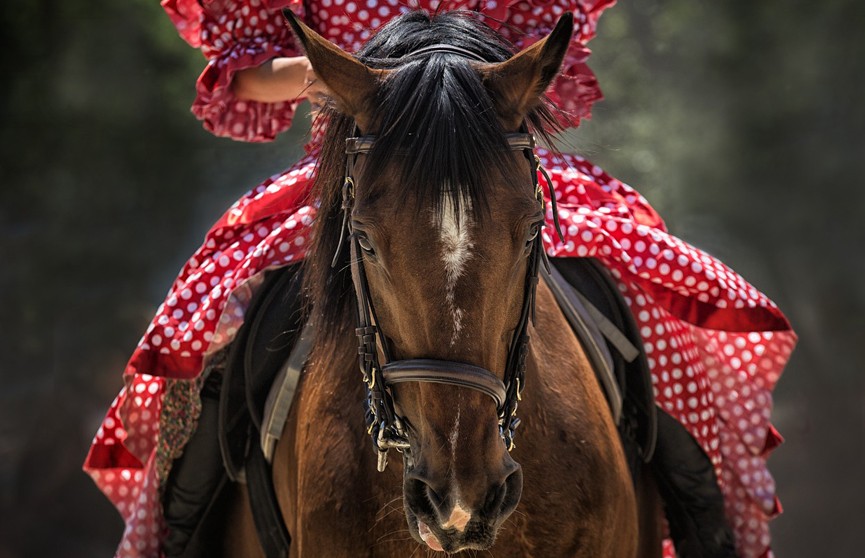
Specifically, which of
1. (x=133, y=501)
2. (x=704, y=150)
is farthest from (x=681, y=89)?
(x=133, y=501)

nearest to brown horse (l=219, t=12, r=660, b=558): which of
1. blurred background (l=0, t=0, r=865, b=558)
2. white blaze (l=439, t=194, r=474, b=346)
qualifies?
white blaze (l=439, t=194, r=474, b=346)

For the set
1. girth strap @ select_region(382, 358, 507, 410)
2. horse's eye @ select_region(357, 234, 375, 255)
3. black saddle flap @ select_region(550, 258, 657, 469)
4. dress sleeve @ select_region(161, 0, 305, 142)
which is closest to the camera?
girth strap @ select_region(382, 358, 507, 410)

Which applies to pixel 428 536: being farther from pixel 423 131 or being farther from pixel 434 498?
pixel 423 131

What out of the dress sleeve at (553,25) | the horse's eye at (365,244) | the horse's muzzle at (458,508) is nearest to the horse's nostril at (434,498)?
the horse's muzzle at (458,508)

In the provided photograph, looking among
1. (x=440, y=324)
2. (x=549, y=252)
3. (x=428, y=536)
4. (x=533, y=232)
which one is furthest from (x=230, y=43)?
(x=428, y=536)

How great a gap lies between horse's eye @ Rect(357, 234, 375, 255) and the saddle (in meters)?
0.76

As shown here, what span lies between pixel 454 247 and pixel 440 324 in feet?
0.45

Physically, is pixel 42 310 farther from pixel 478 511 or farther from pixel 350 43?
pixel 478 511

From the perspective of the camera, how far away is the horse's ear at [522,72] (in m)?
2.20

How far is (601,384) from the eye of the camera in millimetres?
2904

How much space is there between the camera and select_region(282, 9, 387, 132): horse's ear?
2.18m

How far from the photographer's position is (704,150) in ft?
26.1

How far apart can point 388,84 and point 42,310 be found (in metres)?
6.12

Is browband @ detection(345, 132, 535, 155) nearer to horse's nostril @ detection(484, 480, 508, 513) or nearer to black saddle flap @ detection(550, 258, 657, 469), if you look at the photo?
horse's nostril @ detection(484, 480, 508, 513)
